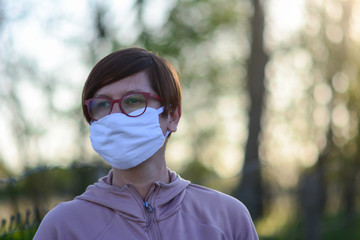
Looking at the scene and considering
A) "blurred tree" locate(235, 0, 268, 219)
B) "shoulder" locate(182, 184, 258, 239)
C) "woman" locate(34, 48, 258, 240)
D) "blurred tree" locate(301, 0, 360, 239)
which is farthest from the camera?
"blurred tree" locate(235, 0, 268, 219)

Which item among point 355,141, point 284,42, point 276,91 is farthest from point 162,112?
point 276,91

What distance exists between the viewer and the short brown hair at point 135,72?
242 cm

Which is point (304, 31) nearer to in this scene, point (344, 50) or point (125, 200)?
point (344, 50)

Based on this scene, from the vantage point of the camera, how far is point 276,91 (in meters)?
22.8

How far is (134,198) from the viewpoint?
8.07 ft

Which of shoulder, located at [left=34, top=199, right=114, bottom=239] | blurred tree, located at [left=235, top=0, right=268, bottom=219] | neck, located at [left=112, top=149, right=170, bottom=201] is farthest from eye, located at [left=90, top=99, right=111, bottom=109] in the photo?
blurred tree, located at [left=235, top=0, right=268, bottom=219]

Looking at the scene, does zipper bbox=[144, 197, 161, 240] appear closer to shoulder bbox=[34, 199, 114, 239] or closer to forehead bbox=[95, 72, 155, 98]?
shoulder bbox=[34, 199, 114, 239]

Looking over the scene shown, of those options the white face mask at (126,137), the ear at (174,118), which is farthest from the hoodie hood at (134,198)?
the ear at (174,118)

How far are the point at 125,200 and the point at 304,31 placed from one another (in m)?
17.7

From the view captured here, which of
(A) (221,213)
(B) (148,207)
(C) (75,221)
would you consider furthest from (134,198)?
(A) (221,213)

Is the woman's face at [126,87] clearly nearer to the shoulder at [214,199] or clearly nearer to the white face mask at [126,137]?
the white face mask at [126,137]

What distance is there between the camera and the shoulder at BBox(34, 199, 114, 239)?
7.41 feet

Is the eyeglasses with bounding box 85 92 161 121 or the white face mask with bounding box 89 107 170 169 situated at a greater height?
the eyeglasses with bounding box 85 92 161 121

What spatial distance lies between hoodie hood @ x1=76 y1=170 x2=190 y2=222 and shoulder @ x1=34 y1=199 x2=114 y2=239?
4cm
